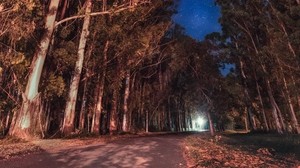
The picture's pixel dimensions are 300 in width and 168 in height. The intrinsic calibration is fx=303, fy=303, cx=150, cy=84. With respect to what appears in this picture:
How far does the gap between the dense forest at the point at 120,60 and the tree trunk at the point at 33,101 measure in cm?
6

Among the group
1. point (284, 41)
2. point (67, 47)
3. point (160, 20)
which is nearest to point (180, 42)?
point (160, 20)

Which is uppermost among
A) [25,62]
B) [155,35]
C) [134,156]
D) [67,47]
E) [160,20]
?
[160,20]

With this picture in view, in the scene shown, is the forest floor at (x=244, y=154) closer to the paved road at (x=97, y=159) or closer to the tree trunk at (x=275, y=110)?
the paved road at (x=97, y=159)

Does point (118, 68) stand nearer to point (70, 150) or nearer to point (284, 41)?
point (284, 41)

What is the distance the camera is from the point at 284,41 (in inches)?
954

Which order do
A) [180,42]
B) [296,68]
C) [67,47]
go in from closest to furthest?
[67,47] → [296,68] → [180,42]

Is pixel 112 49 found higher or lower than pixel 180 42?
lower

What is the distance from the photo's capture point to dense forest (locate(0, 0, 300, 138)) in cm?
1744

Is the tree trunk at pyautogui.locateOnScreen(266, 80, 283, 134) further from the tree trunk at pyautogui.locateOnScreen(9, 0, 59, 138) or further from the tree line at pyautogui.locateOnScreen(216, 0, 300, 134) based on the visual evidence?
the tree trunk at pyautogui.locateOnScreen(9, 0, 59, 138)

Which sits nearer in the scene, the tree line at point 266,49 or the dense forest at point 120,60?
the dense forest at point 120,60

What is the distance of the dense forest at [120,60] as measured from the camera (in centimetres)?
1744

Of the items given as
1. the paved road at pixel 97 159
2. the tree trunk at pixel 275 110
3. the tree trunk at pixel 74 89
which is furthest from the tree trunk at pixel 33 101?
the tree trunk at pixel 275 110

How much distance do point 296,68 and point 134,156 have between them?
708 inches

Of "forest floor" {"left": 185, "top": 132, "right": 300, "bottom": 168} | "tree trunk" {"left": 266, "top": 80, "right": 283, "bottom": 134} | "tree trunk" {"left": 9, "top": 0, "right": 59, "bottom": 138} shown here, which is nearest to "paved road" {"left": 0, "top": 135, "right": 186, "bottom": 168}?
"forest floor" {"left": 185, "top": 132, "right": 300, "bottom": 168}
